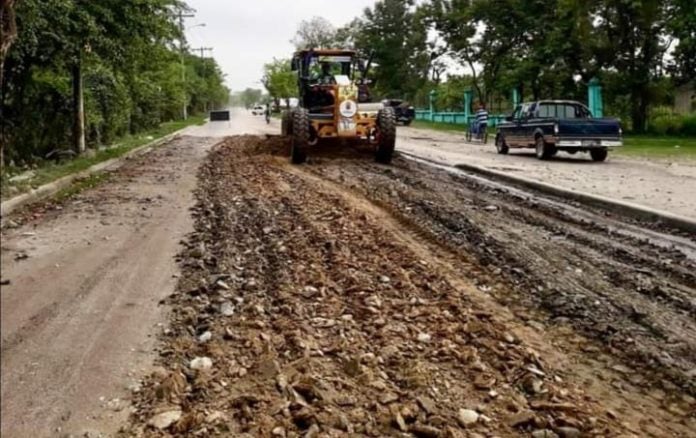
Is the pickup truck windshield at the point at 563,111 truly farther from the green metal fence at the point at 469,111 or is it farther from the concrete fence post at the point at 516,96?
the concrete fence post at the point at 516,96

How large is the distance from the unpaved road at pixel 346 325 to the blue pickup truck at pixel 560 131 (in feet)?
32.7

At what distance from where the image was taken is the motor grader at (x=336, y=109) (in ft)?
49.5

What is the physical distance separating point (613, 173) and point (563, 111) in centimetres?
563

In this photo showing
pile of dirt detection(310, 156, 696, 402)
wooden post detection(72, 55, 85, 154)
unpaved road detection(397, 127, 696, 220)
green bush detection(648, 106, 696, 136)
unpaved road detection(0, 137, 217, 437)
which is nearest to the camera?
unpaved road detection(0, 137, 217, 437)

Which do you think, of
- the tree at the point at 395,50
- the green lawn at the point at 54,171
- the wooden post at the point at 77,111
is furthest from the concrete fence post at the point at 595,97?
the tree at the point at 395,50

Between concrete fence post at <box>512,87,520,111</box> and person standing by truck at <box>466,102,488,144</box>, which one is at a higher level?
concrete fence post at <box>512,87,520,111</box>

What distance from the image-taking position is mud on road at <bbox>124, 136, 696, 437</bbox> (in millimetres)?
3359

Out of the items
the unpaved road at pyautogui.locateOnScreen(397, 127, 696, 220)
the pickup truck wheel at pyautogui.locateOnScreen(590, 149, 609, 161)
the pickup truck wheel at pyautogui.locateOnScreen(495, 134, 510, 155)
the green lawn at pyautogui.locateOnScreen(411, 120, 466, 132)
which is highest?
the green lawn at pyautogui.locateOnScreen(411, 120, 466, 132)

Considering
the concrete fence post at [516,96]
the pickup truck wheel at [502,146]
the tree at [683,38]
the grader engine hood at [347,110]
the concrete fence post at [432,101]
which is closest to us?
the grader engine hood at [347,110]

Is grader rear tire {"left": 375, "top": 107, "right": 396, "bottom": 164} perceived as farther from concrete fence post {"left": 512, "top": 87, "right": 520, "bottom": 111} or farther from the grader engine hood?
concrete fence post {"left": 512, "top": 87, "right": 520, "bottom": 111}

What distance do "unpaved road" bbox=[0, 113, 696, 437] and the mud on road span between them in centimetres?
2

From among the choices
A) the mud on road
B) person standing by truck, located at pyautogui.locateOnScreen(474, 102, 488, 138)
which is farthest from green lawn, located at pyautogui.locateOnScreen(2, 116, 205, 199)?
person standing by truck, located at pyautogui.locateOnScreen(474, 102, 488, 138)

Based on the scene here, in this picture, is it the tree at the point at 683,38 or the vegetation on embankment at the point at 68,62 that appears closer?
the vegetation on embankment at the point at 68,62

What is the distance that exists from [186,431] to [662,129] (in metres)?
29.8
